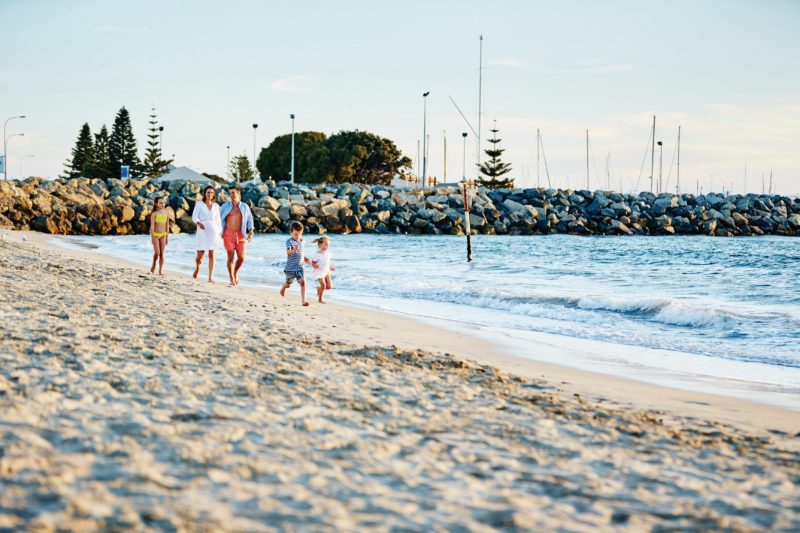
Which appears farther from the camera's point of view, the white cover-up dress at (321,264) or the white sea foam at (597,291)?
the white cover-up dress at (321,264)

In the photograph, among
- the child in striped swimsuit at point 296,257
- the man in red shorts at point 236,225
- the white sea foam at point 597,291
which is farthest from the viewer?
the man in red shorts at point 236,225

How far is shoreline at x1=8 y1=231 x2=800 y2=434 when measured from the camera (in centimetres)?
527

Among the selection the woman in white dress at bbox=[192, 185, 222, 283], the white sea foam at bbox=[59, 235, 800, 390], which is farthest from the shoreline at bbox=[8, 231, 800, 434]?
the woman in white dress at bbox=[192, 185, 222, 283]

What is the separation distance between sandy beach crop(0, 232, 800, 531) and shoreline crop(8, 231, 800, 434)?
0.04m

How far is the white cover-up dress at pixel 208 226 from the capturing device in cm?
1362

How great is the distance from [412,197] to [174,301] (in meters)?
46.5

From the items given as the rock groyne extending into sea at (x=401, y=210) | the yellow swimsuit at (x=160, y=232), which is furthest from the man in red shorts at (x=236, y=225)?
the rock groyne extending into sea at (x=401, y=210)

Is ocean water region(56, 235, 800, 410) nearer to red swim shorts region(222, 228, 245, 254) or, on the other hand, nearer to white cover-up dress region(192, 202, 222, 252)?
red swim shorts region(222, 228, 245, 254)

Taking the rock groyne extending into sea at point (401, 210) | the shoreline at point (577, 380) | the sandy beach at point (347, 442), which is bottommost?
the shoreline at point (577, 380)

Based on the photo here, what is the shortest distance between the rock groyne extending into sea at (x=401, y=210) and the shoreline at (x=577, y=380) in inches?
1333

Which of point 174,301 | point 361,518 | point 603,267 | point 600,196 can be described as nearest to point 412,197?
point 600,196

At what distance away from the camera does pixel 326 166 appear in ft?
305

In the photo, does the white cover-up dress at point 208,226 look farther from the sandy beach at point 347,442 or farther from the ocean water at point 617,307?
the sandy beach at point 347,442

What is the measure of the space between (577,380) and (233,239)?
847 centimetres
